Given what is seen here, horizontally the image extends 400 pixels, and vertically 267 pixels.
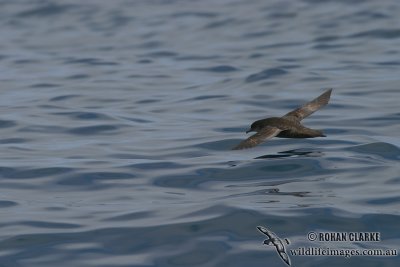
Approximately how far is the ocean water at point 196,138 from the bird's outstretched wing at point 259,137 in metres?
0.37

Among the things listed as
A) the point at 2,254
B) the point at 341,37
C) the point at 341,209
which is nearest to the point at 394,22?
the point at 341,37

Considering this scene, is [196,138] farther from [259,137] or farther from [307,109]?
[259,137]

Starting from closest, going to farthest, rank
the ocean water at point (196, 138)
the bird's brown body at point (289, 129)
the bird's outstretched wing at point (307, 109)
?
the ocean water at point (196, 138) → the bird's brown body at point (289, 129) → the bird's outstretched wing at point (307, 109)

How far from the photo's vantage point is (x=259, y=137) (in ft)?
31.2

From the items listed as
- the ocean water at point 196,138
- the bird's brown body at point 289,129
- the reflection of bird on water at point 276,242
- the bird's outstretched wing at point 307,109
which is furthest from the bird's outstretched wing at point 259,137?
the reflection of bird on water at point 276,242

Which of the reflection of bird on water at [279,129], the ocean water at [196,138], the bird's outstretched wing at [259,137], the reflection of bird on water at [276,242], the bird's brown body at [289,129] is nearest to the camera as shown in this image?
the reflection of bird on water at [276,242]

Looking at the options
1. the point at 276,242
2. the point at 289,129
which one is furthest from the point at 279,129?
the point at 276,242

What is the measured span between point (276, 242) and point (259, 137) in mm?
2196

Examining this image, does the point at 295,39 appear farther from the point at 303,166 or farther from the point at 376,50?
the point at 303,166

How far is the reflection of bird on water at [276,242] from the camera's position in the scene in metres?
7.19

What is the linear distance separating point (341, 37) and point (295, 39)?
862 millimetres

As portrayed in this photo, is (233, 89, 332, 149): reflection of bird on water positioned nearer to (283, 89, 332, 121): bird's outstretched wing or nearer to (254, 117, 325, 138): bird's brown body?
(254, 117, 325, 138): bird's brown body

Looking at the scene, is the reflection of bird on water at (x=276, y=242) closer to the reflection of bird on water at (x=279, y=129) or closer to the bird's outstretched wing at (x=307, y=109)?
the reflection of bird on water at (x=279, y=129)

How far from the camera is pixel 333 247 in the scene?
7.37 meters
